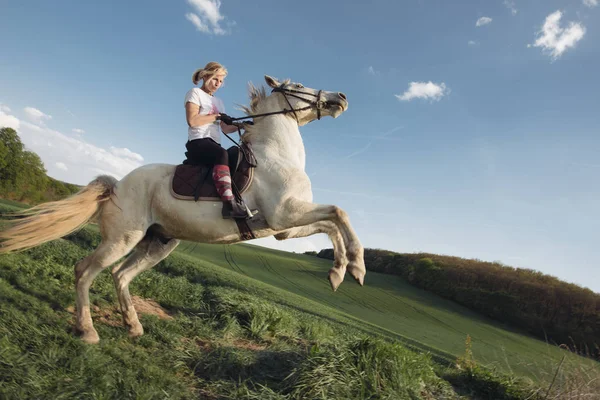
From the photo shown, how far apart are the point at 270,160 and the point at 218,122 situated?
1018 millimetres

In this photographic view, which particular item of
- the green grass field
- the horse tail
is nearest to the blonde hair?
the horse tail

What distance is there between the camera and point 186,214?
4.12m

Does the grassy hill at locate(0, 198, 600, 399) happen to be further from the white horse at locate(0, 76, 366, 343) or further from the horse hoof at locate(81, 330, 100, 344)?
the white horse at locate(0, 76, 366, 343)

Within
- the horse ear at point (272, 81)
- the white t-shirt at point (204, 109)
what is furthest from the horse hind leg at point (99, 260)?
the horse ear at point (272, 81)

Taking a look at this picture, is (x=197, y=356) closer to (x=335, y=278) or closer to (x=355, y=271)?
(x=335, y=278)

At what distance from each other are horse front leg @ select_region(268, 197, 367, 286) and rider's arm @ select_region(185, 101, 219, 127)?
1.40 metres

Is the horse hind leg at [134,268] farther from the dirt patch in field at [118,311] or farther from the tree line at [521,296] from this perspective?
the tree line at [521,296]

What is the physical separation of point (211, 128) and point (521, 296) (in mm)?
29184

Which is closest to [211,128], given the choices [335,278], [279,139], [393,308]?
[279,139]

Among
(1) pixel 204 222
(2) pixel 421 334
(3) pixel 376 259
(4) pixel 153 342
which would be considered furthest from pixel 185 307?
(3) pixel 376 259

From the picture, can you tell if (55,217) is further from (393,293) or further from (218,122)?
(393,293)

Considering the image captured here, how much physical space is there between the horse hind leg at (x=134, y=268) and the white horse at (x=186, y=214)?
1 cm

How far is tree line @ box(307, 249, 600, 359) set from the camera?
2334 cm

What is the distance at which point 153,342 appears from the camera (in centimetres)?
417
